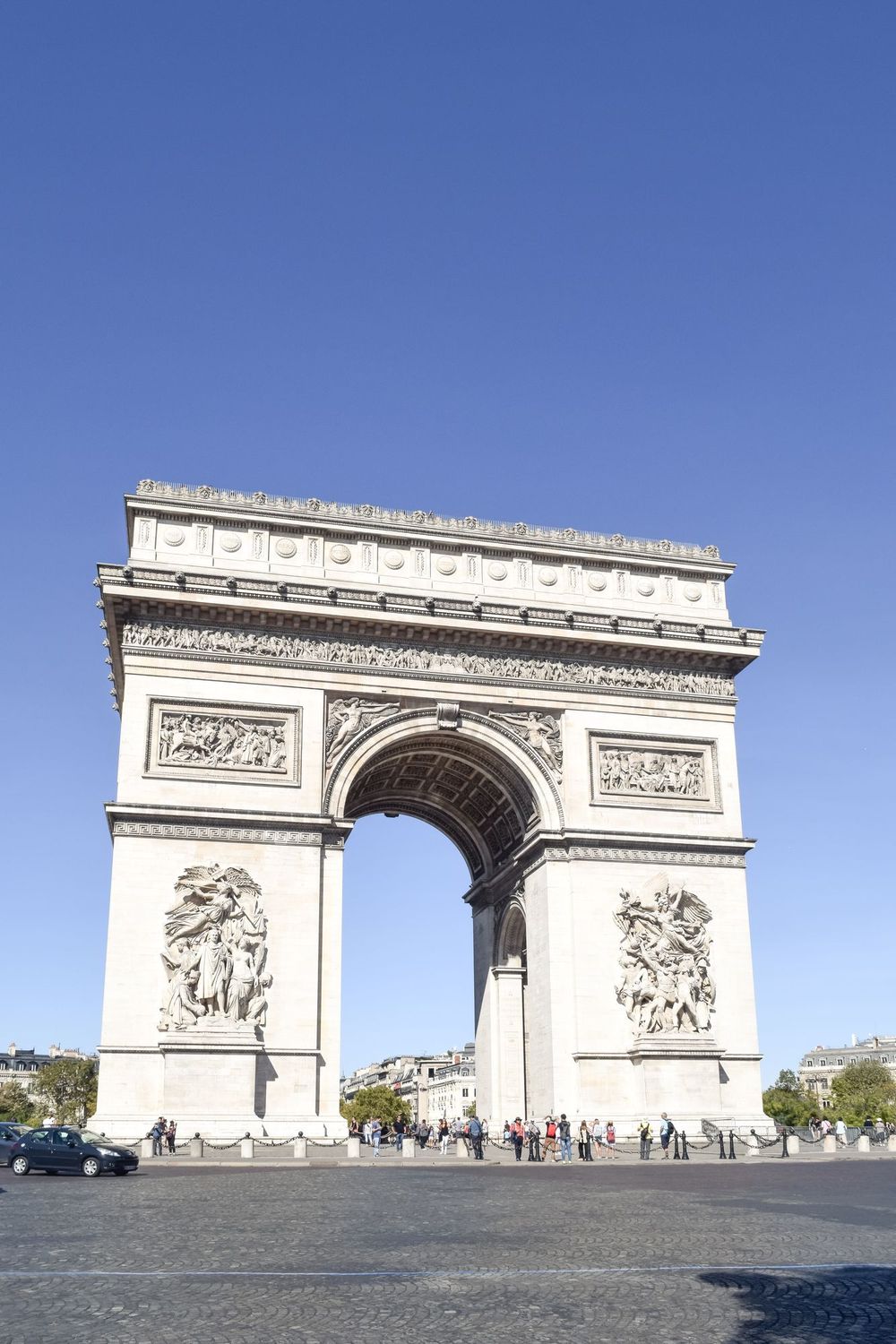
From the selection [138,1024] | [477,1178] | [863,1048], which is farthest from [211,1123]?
[863,1048]

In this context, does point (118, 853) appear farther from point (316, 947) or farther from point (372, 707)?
point (372, 707)

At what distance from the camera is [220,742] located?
109ft

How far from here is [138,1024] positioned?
30.3 meters

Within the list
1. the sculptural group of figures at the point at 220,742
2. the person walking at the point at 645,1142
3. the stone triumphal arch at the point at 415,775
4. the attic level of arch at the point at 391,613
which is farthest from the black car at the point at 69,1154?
the attic level of arch at the point at 391,613

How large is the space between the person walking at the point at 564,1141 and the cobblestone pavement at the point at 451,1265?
10984mm

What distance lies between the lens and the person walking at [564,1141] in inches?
1188

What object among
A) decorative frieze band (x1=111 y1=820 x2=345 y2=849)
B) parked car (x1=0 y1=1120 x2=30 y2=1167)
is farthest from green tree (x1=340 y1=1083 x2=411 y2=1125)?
decorative frieze band (x1=111 y1=820 x2=345 y2=849)

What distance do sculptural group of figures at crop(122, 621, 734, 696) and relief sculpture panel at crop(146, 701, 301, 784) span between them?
61.3 inches

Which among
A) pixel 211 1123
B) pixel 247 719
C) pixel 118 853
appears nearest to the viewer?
pixel 211 1123

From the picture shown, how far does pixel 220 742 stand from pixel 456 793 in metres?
9.40

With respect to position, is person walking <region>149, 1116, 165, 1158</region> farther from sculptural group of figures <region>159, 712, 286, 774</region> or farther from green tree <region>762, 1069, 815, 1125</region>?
green tree <region>762, 1069, 815, 1125</region>

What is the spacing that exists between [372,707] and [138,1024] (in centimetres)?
988

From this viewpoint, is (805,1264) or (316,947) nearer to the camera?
(805,1264)

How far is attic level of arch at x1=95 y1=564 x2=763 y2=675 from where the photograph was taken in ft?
109
